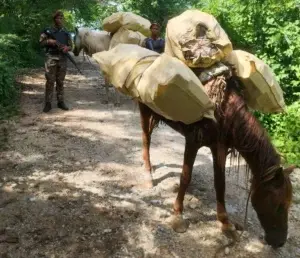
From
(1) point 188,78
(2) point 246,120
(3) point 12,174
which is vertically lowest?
(3) point 12,174

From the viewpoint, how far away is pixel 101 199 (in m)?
4.53

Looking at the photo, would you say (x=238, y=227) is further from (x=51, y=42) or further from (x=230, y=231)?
(x=51, y=42)

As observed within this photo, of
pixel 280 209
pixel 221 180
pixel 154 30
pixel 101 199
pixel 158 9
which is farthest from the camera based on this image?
pixel 158 9

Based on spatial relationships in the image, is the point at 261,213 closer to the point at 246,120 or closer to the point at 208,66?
the point at 246,120

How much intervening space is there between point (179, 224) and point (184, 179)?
521 millimetres

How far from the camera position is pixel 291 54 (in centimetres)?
709

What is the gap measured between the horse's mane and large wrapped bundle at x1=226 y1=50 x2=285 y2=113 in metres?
6.17

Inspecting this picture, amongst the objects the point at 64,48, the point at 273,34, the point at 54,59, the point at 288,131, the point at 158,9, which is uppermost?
the point at 158,9

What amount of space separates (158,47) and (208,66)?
464cm

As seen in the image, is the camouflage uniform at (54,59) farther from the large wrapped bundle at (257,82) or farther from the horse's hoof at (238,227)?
the horse's hoof at (238,227)

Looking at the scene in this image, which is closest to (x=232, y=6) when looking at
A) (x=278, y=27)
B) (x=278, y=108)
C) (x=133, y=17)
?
(x=278, y=27)

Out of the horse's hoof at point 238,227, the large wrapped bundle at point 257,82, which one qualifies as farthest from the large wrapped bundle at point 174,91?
the horse's hoof at point 238,227

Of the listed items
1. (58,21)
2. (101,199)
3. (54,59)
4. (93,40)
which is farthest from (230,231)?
(93,40)

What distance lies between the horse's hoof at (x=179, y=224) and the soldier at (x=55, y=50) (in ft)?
16.3
